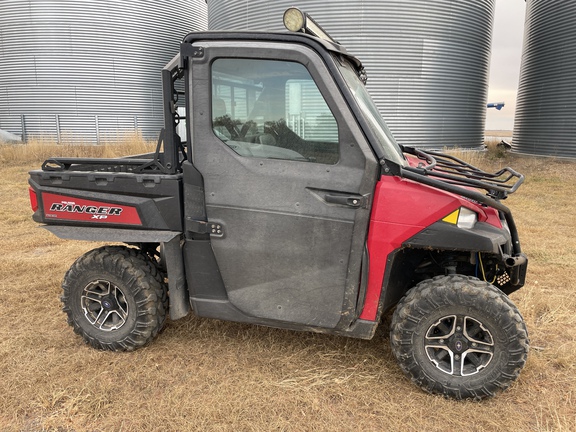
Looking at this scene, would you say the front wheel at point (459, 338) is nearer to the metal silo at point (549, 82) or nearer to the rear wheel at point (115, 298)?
the rear wheel at point (115, 298)

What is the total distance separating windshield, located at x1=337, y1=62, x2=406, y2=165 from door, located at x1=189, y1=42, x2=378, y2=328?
155mm

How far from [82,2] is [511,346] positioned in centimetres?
1881

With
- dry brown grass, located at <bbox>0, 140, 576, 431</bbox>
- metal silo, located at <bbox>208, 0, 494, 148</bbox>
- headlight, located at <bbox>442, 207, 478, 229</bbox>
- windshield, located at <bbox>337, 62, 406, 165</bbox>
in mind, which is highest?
metal silo, located at <bbox>208, 0, 494, 148</bbox>

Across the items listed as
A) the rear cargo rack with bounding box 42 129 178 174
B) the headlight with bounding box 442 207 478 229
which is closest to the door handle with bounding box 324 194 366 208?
the headlight with bounding box 442 207 478 229

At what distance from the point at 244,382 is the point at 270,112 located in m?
1.79

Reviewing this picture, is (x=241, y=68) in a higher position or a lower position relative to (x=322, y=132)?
higher

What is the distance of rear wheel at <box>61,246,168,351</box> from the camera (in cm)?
336

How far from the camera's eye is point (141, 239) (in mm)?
3234

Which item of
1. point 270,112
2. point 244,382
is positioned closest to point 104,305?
point 244,382

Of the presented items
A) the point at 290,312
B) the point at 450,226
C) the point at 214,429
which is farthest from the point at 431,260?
the point at 214,429

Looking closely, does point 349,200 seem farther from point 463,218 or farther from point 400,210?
point 463,218

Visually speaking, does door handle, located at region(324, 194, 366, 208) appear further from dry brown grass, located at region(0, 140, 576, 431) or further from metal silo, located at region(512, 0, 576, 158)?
metal silo, located at region(512, 0, 576, 158)

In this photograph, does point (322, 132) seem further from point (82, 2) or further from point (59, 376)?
point (82, 2)

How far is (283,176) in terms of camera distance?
287 cm
